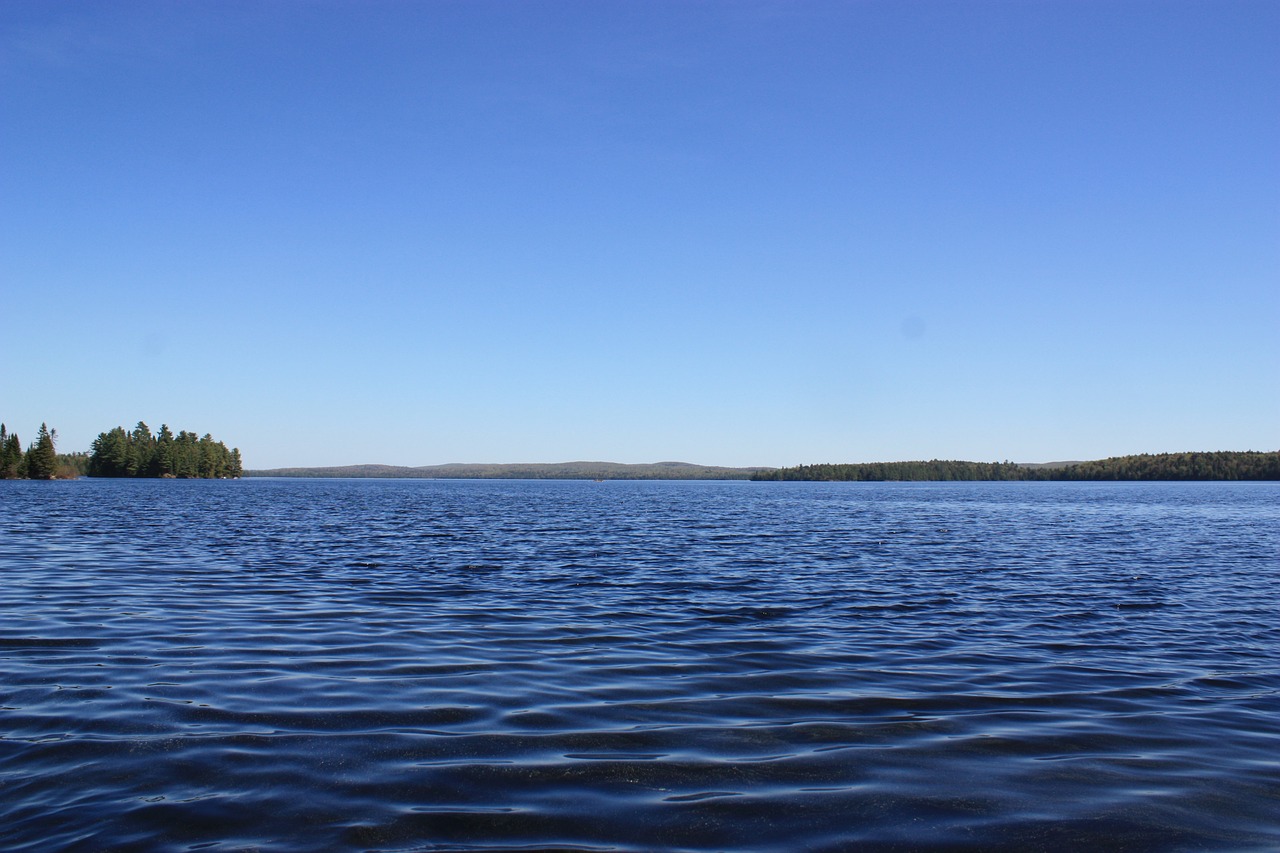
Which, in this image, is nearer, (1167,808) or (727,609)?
(1167,808)

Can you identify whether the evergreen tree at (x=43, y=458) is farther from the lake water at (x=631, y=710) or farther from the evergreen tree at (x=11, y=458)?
the lake water at (x=631, y=710)

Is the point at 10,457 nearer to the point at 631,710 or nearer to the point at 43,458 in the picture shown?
the point at 43,458

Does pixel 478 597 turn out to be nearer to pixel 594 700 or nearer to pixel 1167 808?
pixel 594 700

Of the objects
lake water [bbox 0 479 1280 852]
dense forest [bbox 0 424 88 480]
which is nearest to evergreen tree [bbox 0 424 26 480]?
dense forest [bbox 0 424 88 480]

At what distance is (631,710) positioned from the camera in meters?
11.7

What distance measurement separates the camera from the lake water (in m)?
7.78

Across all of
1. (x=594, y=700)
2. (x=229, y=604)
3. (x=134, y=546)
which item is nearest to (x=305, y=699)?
(x=594, y=700)

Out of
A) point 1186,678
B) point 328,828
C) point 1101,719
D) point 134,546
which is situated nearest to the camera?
point 328,828

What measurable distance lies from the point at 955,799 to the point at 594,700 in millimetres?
5320

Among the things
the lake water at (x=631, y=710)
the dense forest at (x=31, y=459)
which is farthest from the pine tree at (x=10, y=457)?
the lake water at (x=631, y=710)

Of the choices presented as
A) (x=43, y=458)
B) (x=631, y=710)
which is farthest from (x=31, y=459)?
(x=631, y=710)

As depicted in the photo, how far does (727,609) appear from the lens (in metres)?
20.9

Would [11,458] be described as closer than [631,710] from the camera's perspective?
No

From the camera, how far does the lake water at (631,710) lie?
778 cm
